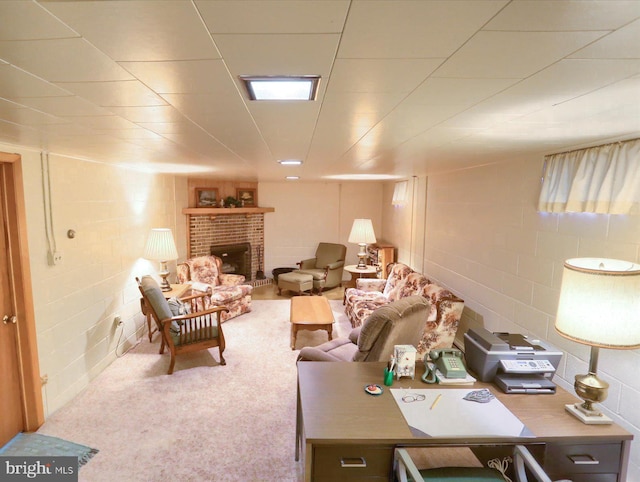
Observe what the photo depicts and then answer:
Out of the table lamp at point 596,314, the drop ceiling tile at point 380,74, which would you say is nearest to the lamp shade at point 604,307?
the table lamp at point 596,314

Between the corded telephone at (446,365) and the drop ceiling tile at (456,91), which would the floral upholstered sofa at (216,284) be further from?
the drop ceiling tile at (456,91)

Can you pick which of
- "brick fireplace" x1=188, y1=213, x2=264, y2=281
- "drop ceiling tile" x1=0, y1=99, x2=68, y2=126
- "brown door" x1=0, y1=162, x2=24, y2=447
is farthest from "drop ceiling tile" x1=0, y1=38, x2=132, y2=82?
"brick fireplace" x1=188, y1=213, x2=264, y2=281

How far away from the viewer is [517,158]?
3.13m

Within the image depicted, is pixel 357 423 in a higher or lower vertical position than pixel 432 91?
lower

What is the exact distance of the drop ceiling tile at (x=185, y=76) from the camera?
108 cm

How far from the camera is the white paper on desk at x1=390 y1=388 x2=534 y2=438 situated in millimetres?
1586

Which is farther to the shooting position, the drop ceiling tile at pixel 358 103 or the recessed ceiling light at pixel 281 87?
the drop ceiling tile at pixel 358 103

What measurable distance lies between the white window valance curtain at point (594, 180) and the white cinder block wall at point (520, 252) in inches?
3.9

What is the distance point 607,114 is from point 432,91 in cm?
93

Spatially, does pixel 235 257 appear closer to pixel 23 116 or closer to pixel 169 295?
pixel 169 295

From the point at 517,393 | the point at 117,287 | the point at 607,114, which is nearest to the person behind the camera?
the point at 607,114

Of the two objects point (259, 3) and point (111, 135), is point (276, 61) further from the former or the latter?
point (111, 135)

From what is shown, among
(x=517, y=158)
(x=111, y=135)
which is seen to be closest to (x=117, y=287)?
(x=111, y=135)

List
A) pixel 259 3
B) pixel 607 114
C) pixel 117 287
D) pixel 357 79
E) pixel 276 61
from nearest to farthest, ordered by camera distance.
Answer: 1. pixel 259 3
2. pixel 276 61
3. pixel 357 79
4. pixel 607 114
5. pixel 117 287
